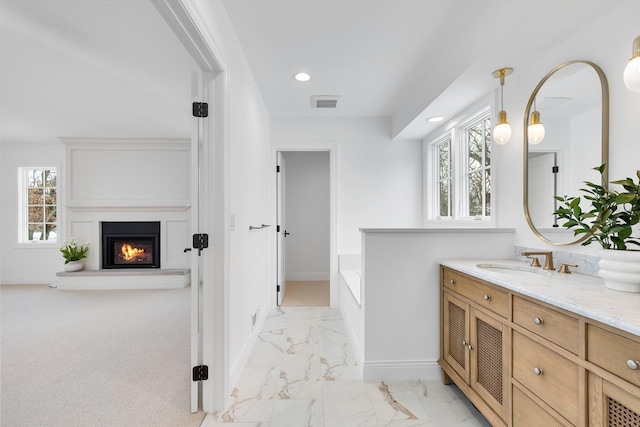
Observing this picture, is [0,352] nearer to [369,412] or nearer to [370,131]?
[369,412]

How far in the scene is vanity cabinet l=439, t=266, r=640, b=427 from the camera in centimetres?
92

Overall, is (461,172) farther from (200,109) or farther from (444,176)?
(200,109)

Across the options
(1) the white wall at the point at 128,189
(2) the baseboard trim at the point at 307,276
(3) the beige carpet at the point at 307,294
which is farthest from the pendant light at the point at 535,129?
(1) the white wall at the point at 128,189

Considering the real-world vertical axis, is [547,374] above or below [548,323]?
below

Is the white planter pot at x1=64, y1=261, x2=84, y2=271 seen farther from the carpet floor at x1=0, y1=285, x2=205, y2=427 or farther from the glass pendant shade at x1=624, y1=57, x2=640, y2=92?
the glass pendant shade at x1=624, y1=57, x2=640, y2=92

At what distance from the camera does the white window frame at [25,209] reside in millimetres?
5168

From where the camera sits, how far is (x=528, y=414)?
1.28 m

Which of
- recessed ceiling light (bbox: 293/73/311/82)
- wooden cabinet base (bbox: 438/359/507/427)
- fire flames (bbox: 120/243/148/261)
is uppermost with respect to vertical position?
recessed ceiling light (bbox: 293/73/311/82)

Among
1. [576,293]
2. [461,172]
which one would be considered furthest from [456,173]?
[576,293]

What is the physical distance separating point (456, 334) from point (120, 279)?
481cm

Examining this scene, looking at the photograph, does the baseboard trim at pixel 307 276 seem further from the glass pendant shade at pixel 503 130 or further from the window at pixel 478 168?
the glass pendant shade at pixel 503 130

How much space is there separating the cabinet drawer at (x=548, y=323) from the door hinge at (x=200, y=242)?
157 centimetres

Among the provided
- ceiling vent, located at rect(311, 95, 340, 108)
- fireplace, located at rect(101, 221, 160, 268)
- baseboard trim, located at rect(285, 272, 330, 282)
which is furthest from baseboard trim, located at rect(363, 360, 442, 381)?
fireplace, located at rect(101, 221, 160, 268)

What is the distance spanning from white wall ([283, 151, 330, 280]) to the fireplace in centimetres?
218
